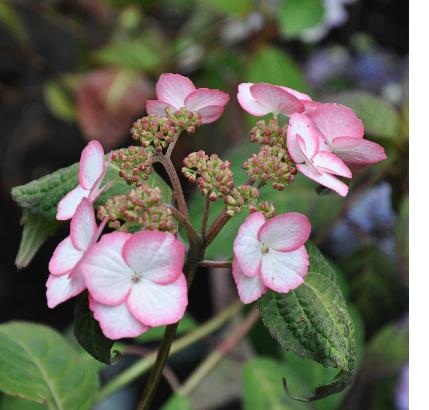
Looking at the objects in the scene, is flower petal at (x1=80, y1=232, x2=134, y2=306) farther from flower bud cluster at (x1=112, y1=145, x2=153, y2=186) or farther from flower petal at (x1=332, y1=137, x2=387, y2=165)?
flower petal at (x1=332, y1=137, x2=387, y2=165)

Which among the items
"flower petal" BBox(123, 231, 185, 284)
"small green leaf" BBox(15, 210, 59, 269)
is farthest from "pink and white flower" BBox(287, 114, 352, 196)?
"small green leaf" BBox(15, 210, 59, 269)

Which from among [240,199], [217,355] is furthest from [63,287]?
[217,355]

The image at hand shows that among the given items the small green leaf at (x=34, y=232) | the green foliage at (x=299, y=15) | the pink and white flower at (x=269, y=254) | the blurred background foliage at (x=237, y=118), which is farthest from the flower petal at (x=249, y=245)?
the green foliage at (x=299, y=15)

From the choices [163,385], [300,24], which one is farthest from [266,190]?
[163,385]

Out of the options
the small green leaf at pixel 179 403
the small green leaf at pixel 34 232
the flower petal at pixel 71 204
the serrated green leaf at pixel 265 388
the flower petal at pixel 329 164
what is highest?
the flower petal at pixel 329 164

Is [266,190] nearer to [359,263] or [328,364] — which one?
[359,263]

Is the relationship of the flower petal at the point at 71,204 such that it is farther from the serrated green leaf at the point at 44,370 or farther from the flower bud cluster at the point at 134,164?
the serrated green leaf at the point at 44,370

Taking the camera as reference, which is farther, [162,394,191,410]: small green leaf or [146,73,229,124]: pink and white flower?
[162,394,191,410]: small green leaf
